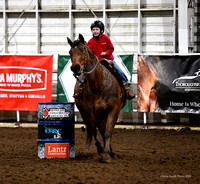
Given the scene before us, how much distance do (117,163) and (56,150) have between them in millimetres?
1274

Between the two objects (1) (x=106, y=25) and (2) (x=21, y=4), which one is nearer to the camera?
(1) (x=106, y=25)

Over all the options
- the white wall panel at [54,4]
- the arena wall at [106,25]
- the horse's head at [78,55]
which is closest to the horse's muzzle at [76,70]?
the horse's head at [78,55]

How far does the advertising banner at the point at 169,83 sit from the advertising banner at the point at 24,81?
2.92 metres

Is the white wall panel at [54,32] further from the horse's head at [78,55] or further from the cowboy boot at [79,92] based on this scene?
the horse's head at [78,55]

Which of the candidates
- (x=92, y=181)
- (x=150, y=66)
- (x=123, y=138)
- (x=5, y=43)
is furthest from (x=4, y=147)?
(x=5, y=43)

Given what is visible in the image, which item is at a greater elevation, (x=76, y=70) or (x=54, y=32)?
(x=54, y=32)

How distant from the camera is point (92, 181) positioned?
6.21m

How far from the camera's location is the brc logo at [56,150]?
850 cm

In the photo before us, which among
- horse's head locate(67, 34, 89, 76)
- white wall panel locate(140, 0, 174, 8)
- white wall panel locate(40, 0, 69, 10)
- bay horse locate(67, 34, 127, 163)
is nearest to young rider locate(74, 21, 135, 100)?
bay horse locate(67, 34, 127, 163)

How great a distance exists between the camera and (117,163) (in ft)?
25.7

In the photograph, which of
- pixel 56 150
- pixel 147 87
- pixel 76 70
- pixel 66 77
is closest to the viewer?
pixel 76 70

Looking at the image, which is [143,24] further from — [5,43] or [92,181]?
[92,181]

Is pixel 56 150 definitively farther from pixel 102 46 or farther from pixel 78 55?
pixel 102 46

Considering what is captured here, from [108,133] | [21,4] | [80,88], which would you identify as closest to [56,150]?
[108,133]
